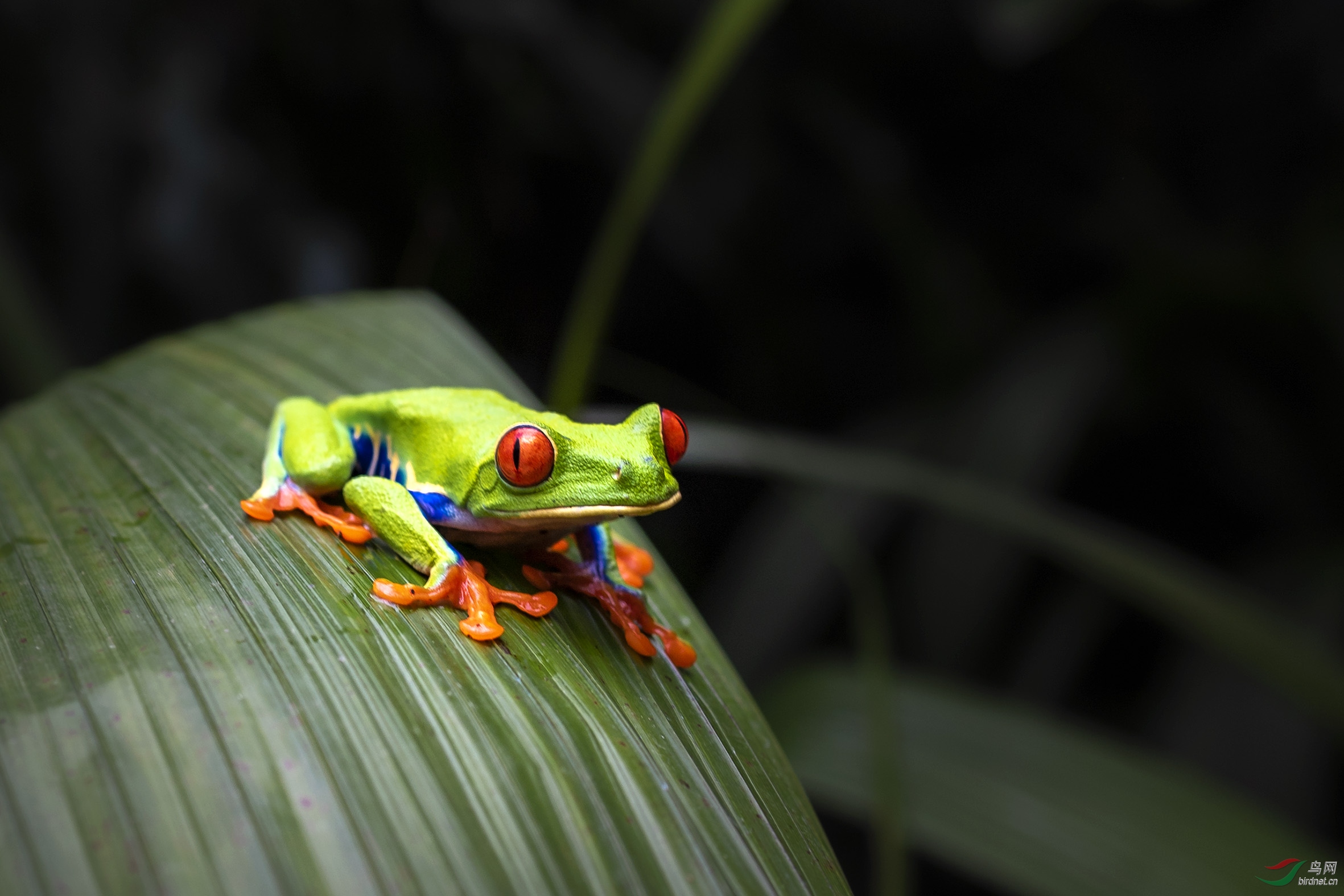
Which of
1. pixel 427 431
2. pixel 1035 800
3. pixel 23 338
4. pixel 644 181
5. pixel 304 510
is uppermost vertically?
pixel 644 181

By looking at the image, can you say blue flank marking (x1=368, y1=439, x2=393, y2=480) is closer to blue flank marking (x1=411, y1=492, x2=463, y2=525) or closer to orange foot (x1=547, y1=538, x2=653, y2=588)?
blue flank marking (x1=411, y1=492, x2=463, y2=525)

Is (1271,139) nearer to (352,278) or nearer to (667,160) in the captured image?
(667,160)

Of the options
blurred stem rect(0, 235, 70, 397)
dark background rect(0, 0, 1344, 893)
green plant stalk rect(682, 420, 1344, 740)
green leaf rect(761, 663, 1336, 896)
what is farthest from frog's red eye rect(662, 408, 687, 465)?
blurred stem rect(0, 235, 70, 397)

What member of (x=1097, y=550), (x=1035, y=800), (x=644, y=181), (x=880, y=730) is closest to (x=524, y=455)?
(x=644, y=181)

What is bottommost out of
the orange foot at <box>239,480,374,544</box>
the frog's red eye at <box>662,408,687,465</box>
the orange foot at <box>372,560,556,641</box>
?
the orange foot at <box>239,480,374,544</box>

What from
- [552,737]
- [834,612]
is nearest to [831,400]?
[834,612]

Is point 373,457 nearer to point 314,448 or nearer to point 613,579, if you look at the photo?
point 314,448
